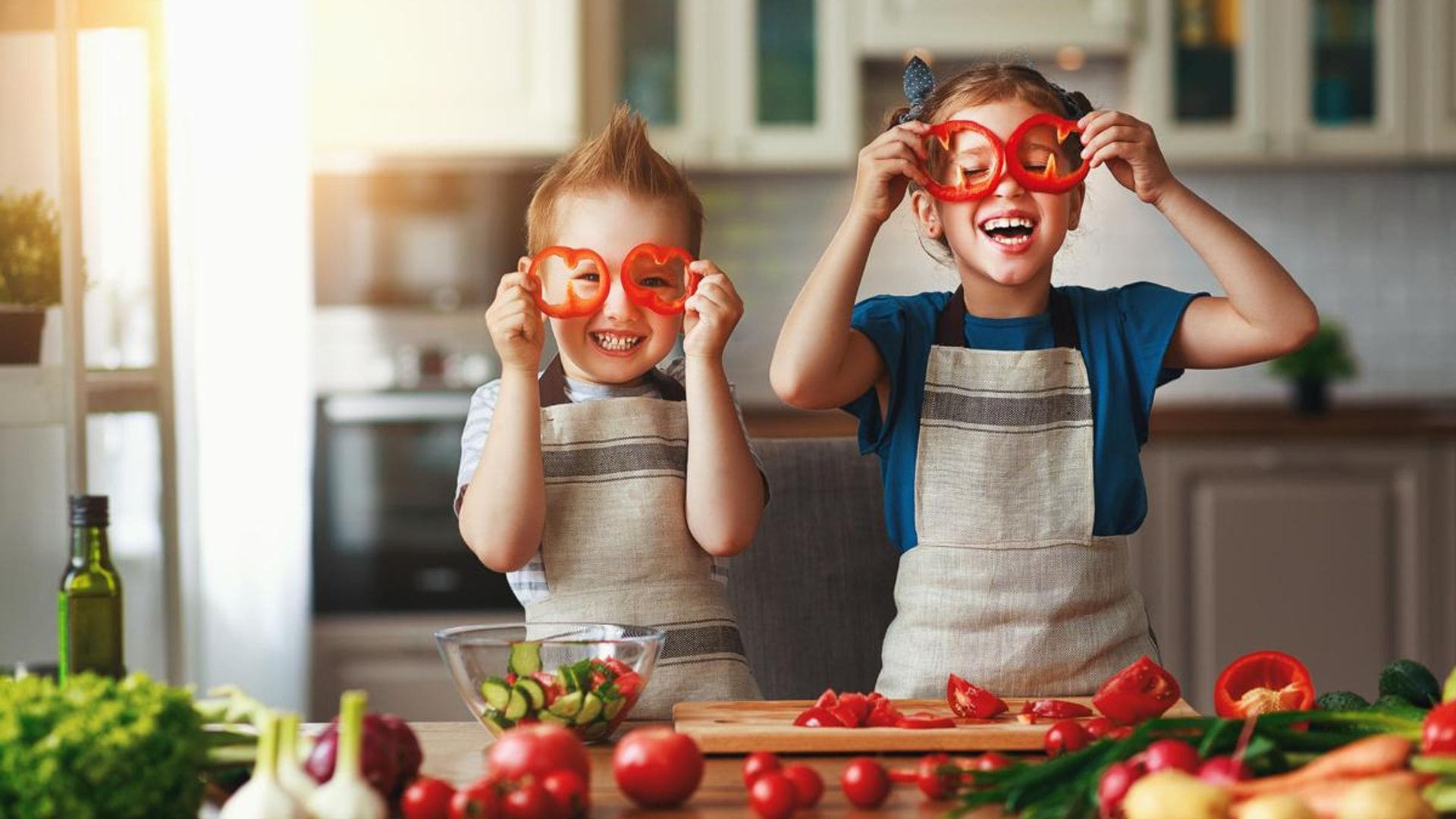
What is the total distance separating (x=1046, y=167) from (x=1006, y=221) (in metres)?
0.06

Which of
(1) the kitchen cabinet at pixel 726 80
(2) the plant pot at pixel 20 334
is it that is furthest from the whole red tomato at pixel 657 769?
(1) the kitchen cabinet at pixel 726 80

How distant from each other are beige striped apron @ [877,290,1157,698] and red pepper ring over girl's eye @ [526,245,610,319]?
0.35 m

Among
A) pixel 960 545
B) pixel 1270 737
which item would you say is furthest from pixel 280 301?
pixel 1270 737

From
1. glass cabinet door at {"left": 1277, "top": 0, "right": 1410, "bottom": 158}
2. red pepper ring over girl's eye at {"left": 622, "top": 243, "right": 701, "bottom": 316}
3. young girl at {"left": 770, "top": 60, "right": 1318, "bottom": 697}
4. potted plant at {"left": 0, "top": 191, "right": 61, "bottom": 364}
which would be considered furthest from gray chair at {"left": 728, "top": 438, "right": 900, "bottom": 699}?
glass cabinet door at {"left": 1277, "top": 0, "right": 1410, "bottom": 158}

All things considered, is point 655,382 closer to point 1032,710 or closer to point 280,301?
point 1032,710

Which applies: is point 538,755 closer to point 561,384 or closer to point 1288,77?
point 561,384

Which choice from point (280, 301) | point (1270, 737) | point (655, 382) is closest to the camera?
point (1270, 737)

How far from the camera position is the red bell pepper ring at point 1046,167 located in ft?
4.60

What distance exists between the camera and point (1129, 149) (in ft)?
4.67

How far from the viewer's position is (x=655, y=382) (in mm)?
1561

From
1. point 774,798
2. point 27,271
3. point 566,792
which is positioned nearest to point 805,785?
point 774,798

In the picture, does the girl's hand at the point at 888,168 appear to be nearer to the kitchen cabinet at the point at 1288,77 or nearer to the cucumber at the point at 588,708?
the cucumber at the point at 588,708

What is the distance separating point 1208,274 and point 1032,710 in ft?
10.5

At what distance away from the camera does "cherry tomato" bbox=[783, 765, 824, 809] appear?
3.20 ft
